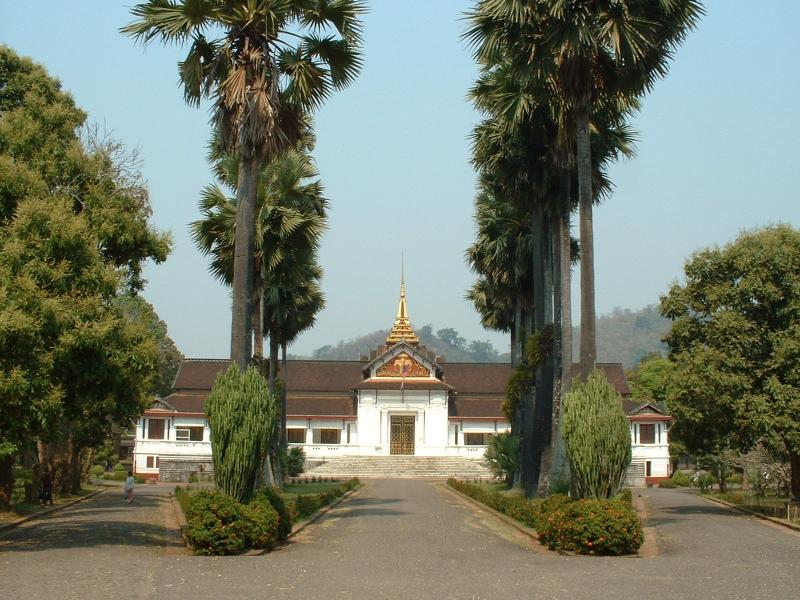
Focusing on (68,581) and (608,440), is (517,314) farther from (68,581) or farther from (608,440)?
(68,581)

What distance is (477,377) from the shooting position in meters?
80.6

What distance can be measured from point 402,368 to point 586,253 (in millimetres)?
54469

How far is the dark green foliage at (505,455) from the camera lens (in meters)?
41.5

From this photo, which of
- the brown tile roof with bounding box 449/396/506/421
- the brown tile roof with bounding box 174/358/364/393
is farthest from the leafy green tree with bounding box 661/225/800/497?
the brown tile roof with bounding box 174/358/364/393

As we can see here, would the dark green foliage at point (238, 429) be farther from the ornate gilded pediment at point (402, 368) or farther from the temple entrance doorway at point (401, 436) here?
the ornate gilded pediment at point (402, 368)

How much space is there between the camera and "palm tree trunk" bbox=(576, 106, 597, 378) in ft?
65.7

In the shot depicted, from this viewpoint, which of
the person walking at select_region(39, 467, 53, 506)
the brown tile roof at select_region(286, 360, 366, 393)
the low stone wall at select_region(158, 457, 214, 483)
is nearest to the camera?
the person walking at select_region(39, 467, 53, 506)

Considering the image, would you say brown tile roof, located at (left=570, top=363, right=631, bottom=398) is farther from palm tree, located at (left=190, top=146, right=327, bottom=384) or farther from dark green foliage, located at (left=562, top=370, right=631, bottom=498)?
dark green foliage, located at (left=562, top=370, right=631, bottom=498)

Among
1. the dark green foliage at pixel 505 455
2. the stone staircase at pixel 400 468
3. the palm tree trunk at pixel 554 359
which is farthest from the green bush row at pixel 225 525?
the stone staircase at pixel 400 468

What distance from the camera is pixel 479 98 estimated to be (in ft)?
87.9

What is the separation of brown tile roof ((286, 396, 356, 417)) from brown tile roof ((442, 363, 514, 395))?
8.16 m

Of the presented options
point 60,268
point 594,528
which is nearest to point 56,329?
point 60,268

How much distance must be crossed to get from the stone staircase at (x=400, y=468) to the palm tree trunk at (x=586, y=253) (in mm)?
45702

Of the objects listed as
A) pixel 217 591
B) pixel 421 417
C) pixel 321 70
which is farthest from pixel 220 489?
pixel 421 417
